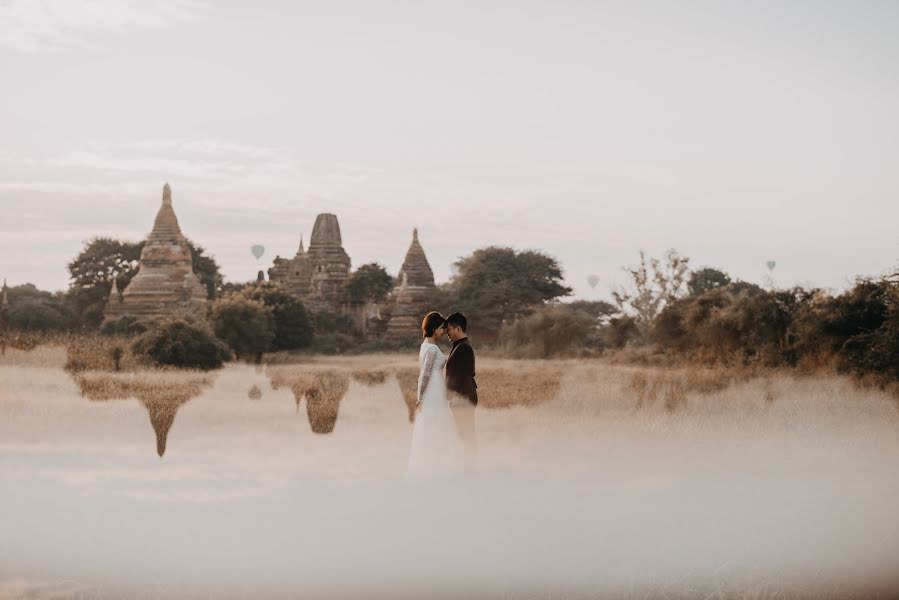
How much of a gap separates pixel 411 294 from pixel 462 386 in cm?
4007

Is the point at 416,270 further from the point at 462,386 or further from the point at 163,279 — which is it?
the point at 462,386

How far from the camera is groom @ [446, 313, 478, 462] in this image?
7883 millimetres

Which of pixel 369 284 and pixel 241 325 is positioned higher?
pixel 369 284

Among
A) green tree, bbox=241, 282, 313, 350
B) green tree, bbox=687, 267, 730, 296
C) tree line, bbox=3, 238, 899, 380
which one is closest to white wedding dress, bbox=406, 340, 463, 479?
tree line, bbox=3, 238, 899, 380

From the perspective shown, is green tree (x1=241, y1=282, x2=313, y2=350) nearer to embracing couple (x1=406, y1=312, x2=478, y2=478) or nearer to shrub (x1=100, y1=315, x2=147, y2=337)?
shrub (x1=100, y1=315, x2=147, y2=337)

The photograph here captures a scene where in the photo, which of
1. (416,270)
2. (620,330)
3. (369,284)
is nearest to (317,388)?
(620,330)

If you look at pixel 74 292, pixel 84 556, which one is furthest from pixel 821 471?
pixel 74 292

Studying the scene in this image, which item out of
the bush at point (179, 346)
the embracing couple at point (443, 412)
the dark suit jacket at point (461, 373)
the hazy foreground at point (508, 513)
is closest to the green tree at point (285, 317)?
the bush at point (179, 346)

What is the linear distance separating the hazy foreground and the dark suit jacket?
69 centimetres

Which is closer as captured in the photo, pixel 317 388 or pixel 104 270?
pixel 317 388

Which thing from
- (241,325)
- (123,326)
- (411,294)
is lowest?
(241,325)

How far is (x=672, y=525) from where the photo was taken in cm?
750

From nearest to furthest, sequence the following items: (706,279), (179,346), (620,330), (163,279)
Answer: (179,346), (620,330), (163,279), (706,279)

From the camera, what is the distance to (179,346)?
2605 cm
